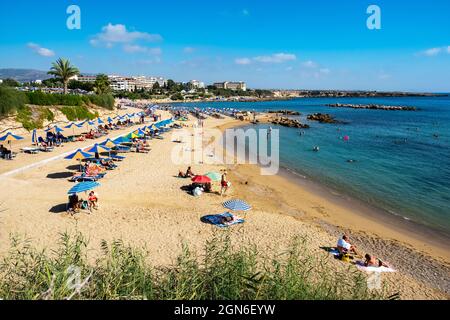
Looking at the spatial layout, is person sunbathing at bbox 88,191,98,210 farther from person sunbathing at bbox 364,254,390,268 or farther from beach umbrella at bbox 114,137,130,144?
person sunbathing at bbox 364,254,390,268

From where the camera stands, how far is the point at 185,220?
12.2 m

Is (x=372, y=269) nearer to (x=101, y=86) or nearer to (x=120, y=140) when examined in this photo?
(x=120, y=140)

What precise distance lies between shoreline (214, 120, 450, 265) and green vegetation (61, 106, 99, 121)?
31643mm

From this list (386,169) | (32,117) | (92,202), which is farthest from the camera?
(32,117)

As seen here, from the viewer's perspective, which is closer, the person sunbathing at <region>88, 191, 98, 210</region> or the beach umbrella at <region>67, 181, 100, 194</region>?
the beach umbrella at <region>67, 181, 100, 194</region>

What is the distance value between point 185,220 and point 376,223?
8.90 metres

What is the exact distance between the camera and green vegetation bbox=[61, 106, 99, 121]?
127 ft

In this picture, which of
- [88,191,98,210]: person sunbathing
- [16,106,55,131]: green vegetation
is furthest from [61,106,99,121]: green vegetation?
[88,191,98,210]: person sunbathing

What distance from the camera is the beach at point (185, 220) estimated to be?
9.89 metres

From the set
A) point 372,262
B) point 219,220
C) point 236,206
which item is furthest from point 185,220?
point 372,262

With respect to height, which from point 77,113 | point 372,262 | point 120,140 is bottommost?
point 372,262

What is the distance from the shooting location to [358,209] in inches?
612
